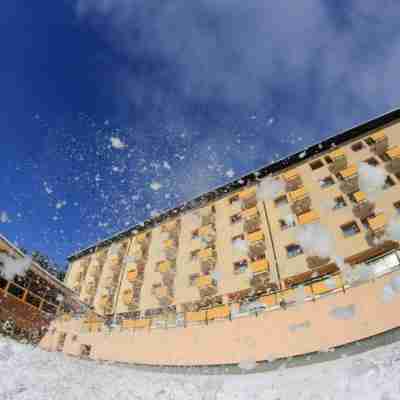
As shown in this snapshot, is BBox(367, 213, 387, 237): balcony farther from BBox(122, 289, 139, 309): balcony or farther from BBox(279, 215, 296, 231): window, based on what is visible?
BBox(122, 289, 139, 309): balcony

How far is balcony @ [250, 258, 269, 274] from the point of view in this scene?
59.9 feet

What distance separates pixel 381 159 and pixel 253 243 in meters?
10.5

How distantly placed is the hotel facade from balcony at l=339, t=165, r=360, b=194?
0.21ft

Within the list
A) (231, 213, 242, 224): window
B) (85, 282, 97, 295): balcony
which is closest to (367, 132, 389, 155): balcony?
(231, 213, 242, 224): window

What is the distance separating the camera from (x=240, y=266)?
2005cm

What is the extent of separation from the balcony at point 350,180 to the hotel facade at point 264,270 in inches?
2.5

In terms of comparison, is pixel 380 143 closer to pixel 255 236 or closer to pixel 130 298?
pixel 255 236

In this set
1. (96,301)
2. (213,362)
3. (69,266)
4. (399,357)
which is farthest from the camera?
(69,266)

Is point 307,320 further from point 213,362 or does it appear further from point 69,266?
point 69,266

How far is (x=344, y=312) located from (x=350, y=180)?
34.2 ft

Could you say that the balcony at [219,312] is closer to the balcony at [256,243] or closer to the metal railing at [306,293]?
the metal railing at [306,293]

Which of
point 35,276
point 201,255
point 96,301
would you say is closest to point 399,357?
point 201,255

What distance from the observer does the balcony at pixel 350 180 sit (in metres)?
18.9

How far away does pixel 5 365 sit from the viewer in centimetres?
984
